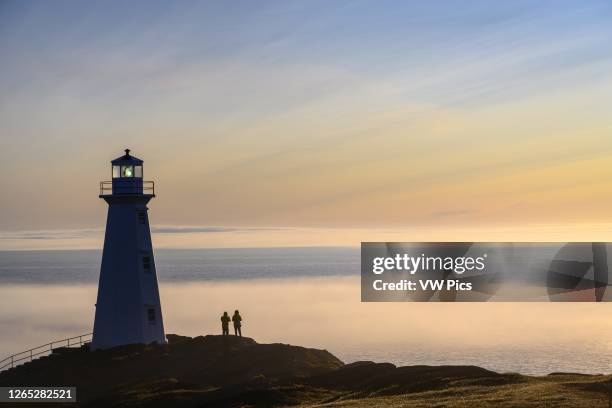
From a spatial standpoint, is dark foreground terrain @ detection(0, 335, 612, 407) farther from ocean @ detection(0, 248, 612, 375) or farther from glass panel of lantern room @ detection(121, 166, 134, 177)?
ocean @ detection(0, 248, 612, 375)

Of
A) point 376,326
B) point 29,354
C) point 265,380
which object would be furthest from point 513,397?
point 376,326

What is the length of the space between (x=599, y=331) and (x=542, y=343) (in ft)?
61.4

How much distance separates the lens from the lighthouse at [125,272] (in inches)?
1929

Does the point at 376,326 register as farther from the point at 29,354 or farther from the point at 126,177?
the point at 126,177

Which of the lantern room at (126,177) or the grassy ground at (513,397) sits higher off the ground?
the lantern room at (126,177)

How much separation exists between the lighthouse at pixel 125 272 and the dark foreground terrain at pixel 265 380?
3.57ft

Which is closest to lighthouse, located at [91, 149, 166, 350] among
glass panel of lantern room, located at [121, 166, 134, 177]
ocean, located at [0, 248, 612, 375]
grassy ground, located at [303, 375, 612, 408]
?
glass panel of lantern room, located at [121, 166, 134, 177]

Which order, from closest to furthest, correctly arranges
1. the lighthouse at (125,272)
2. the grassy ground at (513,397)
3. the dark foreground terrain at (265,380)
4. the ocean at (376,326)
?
the grassy ground at (513,397), the dark foreground terrain at (265,380), the lighthouse at (125,272), the ocean at (376,326)

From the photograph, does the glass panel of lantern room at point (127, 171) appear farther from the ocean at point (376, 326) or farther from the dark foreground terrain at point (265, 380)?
the ocean at point (376, 326)

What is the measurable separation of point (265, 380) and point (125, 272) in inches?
491

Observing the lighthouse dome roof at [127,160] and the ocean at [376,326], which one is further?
the ocean at [376,326]

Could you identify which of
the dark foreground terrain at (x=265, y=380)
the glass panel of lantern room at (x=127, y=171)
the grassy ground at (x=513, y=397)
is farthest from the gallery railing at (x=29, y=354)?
the grassy ground at (x=513, y=397)

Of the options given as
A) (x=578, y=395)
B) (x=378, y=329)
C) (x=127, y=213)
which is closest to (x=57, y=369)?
(x=127, y=213)

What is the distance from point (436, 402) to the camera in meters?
30.1
